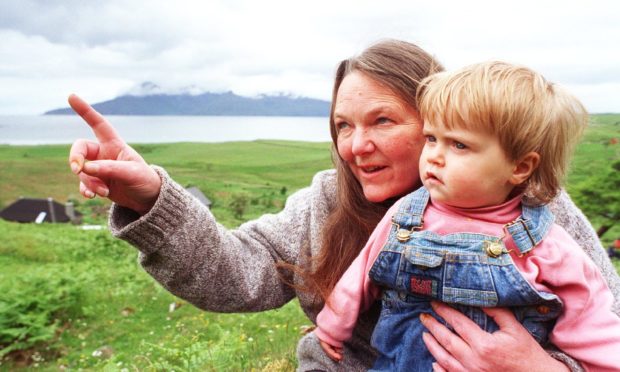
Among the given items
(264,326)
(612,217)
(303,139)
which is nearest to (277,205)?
(612,217)

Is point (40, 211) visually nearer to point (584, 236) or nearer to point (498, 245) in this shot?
point (584, 236)

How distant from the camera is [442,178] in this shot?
2.12 meters

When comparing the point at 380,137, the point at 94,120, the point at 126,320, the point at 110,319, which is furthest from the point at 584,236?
the point at 110,319

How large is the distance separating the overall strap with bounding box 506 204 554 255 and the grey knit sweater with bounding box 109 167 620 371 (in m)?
0.56

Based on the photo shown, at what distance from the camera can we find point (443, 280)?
7.00ft

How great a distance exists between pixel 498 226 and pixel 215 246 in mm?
1297

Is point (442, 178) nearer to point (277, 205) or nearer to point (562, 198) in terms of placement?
point (562, 198)

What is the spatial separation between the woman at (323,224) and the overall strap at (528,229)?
0.32 meters

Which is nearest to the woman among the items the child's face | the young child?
the young child

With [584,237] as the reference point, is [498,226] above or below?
above

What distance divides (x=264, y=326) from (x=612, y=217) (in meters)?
12.4

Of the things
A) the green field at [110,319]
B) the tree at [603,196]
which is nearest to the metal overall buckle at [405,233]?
the green field at [110,319]

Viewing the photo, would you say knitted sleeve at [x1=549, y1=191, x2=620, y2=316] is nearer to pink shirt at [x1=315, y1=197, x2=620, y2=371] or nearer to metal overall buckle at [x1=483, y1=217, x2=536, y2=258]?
pink shirt at [x1=315, y1=197, x2=620, y2=371]

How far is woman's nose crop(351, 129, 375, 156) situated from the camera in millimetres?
2668
